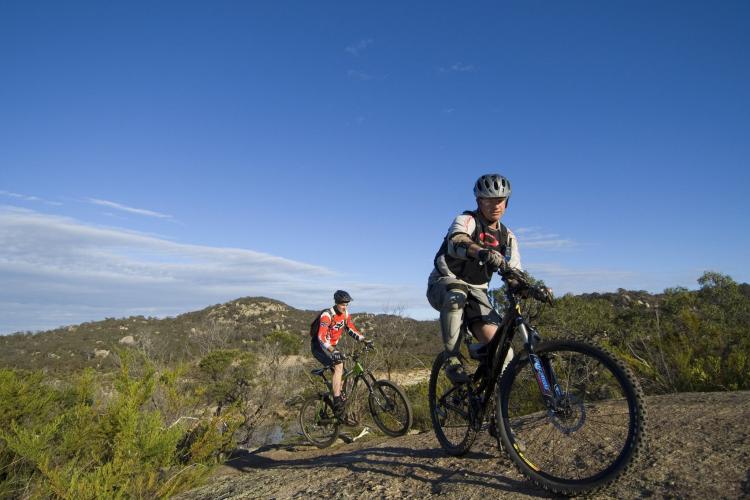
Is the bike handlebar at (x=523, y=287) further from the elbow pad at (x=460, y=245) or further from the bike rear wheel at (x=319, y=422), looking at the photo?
the bike rear wheel at (x=319, y=422)

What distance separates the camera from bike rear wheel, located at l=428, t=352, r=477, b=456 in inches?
156

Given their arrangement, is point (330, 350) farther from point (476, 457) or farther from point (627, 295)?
point (627, 295)

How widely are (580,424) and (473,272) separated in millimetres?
1488

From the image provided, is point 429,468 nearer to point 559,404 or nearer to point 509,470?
point 509,470

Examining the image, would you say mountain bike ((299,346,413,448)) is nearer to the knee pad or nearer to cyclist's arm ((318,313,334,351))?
cyclist's arm ((318,313,334,351))

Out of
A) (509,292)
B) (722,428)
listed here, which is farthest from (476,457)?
(722,428)

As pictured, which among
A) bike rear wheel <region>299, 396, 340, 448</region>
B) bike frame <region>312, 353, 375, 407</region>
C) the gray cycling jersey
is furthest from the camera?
bike rear wheel <region>299, 396, 340, 448</region>

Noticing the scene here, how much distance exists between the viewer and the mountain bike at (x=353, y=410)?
26.2 feet

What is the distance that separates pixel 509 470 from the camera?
346 cm

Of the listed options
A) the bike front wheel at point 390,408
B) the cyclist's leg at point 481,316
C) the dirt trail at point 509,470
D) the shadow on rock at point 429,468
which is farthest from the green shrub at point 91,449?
the cyclist's leg at point 481,316

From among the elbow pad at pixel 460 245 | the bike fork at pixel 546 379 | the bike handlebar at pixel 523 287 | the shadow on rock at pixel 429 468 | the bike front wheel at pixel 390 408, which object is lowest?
the bike front wheel at pixel 390 408

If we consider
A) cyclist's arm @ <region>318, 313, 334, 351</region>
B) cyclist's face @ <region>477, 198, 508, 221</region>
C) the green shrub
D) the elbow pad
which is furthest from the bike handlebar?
cyclist's arm @ <region>318, 313, 334, 351</region>

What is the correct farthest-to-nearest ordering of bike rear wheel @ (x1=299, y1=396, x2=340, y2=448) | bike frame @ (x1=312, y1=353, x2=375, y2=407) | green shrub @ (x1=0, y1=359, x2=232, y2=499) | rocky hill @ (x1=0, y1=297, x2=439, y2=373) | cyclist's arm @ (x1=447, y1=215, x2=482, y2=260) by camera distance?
rocky hill @ (x1=0, y1=297, x2=439, y2=373)
bike rear wheel @ (x1=299, y1=396, x2=340, y2=448)
bike frame @ (x1=312, y1=353, x2=375, y2=407)
green shrub @ (x1=0, y1=359, x2=232, y2=499)
cyclist's arm @ (x1=447, y1=215, x2=482, y2=260)

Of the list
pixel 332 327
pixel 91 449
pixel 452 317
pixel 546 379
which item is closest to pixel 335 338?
pixel 332 327
